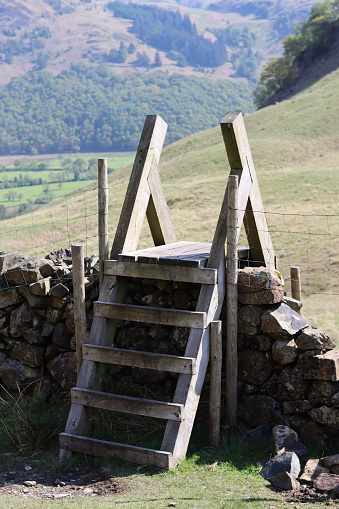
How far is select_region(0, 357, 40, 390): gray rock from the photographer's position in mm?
8148

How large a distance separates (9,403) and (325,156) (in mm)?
31178

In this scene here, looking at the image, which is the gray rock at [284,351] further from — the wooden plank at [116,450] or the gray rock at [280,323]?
the wooden plank at [116,450]

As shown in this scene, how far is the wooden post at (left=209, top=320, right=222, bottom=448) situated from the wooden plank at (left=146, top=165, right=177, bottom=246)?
1.95m

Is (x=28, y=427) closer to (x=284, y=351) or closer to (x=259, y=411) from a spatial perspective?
(x=259, y=411)

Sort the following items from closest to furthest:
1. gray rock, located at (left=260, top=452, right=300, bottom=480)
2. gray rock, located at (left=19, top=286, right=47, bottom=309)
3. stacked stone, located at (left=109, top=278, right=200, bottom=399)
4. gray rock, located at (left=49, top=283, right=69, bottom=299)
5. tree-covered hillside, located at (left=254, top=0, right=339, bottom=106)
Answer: gray rock, located at (left=260, top=452, right=300, bottom=480) < stacked stone, located at (left=109, top=278, right=200, bottom=399) < gray rock, located at (left=49, top=283, right=69, bottom=299) < gray rock, located at (left=19, top=286, right=47, bottom=309) < tree-covered hillside, located at (left=254, top=0, right=339, bottom=106)

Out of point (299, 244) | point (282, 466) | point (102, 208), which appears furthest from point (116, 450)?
point (299, 244)

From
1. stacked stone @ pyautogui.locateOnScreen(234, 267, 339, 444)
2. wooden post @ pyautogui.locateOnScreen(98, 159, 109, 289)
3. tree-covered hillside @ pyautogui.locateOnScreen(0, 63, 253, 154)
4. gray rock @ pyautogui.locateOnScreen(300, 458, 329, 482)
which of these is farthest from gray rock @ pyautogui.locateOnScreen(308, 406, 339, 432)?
tree-covered hillside @ pyautogui.locateOnScreen(0, 63, 253, 154)

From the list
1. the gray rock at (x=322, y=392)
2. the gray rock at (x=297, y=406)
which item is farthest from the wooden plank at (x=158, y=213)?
the gray rock at (x=322, y=392)

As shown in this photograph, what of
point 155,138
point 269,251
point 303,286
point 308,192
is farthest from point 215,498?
point 308,192

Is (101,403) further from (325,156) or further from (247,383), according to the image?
(325,156)

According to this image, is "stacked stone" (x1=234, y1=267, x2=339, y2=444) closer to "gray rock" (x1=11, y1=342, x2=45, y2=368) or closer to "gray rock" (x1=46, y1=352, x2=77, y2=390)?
"gray rock" (x1=46, y1=352, x2=77, y2=390)

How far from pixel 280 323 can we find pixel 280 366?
1.54 feet

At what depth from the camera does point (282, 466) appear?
242 inches

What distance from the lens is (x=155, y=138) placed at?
8.00 metres
